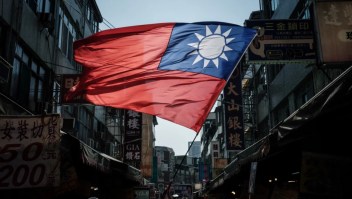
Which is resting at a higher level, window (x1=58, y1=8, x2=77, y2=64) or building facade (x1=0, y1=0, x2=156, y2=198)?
window (x1=58, y1=8, x2=77, y2=64)

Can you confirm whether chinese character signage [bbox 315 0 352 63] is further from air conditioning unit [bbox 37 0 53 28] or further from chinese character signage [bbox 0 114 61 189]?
air conditioning unit [bbox 37 0 53 28]

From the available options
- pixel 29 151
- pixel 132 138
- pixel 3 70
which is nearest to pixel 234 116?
pixel 132 138

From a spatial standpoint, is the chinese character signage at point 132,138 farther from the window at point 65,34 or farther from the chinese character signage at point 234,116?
Answer: the window at point 65,34

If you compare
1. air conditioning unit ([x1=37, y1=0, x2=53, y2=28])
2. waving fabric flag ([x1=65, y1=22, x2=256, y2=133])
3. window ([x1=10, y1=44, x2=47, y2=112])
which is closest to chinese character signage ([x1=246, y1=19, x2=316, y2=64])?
waving fabric flag ([x1=65, y1=22, x2=256, y2=133])

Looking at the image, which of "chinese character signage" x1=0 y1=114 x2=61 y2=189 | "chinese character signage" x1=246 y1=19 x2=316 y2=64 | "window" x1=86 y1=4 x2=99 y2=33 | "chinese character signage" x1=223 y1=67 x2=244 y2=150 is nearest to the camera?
"chinese character signage" x1=0 y1=114 x2=61 y2=189

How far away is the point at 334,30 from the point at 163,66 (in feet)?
17.9

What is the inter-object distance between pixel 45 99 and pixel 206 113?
13400 mm

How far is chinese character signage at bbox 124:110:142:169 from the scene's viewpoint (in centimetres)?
3061

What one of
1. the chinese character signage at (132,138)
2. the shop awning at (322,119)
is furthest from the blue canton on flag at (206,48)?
the chinese character signage at (132,138)

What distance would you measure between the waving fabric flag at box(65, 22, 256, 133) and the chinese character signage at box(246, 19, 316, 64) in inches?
222

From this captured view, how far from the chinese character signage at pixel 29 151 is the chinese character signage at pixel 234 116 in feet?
63.6

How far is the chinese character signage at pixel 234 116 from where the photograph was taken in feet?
85.4

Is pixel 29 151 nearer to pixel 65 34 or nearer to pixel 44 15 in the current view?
pixel 44 15

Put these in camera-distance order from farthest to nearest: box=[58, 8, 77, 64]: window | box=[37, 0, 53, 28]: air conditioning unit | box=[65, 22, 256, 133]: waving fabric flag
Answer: box=[58, 8, 77, 64]: window → box=[37, 0, 53, 28]: air conditioning unit → box=[65, 22, 256, 133]: waving fabric flag
